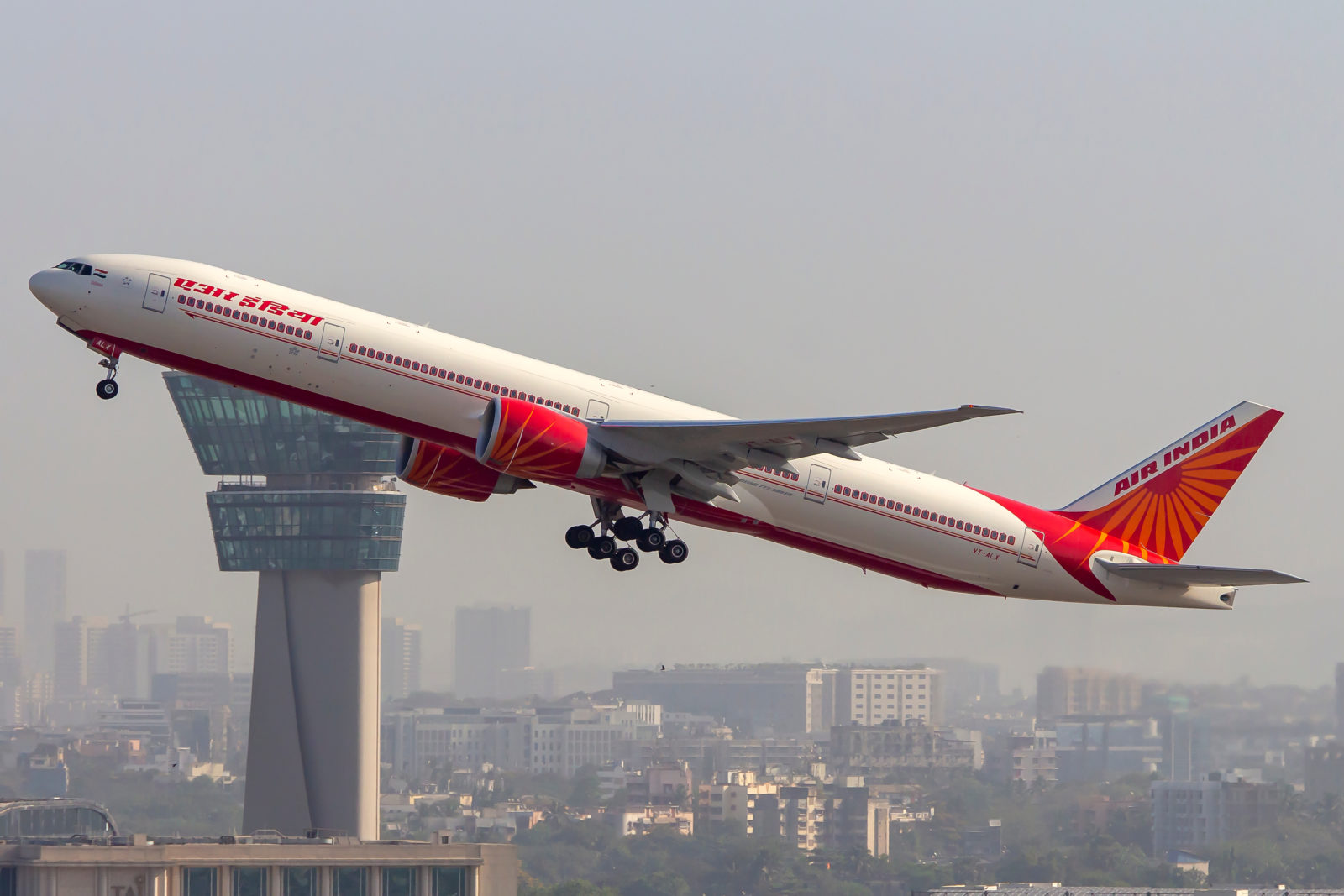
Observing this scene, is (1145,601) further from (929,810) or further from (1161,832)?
(929,810)

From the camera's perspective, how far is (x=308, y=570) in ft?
464

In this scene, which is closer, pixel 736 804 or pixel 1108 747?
pixel 1108 747

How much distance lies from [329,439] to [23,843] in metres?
65.9

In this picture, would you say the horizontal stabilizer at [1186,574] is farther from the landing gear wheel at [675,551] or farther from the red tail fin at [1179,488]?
the landing gear wheel at [675,551]

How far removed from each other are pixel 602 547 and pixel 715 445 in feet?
19.6

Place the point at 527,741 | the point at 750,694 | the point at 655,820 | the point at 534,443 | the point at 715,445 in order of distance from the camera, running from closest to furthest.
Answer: the point at 534,443, the point at 715,445, the point at 655,820, the point at 750,694, the point at 527,741

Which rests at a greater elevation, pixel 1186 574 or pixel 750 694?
pixel 1186 574

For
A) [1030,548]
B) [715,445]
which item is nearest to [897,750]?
[1030,548]

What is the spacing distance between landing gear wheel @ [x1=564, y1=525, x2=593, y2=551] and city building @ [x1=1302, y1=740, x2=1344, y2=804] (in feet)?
264

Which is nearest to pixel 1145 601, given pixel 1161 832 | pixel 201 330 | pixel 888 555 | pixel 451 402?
pixel 888 555

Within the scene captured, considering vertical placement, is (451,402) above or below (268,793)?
above

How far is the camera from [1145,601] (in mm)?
55219

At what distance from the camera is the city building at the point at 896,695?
515 feet

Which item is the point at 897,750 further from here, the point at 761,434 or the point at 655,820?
the point at 761,434
